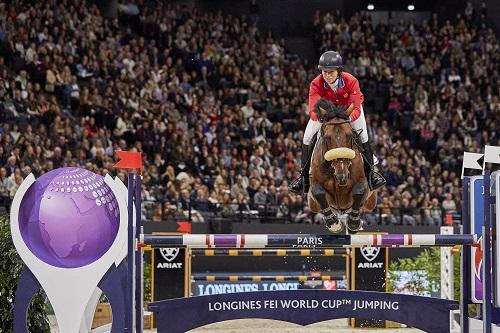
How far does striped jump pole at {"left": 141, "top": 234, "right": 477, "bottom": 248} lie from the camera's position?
6445 millimetres

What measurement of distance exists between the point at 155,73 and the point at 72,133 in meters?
3.41

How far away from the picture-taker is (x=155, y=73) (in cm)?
1753

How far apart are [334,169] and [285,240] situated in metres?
0.79

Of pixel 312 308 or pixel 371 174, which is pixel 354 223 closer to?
pixel 371 174

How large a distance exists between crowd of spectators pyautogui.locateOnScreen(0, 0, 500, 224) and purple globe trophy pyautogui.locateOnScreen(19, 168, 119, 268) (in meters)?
5.89

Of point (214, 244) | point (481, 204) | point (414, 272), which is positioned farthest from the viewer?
point (414, 272)

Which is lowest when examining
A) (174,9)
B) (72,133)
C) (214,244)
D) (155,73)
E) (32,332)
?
(32,332)

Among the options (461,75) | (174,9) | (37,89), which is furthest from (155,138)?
(461,75)

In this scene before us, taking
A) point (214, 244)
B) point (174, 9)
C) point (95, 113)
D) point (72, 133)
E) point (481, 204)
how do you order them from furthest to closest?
point (174, 9), point (95, 113), point (72, 133), point (481, 204), point (214, 244)

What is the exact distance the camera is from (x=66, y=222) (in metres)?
6.75

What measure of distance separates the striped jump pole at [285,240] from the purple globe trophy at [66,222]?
462 millimetres

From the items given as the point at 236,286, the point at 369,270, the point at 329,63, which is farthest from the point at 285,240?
the point at 236,286

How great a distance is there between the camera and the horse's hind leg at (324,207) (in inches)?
280

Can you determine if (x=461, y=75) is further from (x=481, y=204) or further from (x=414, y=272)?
(x=481, y=204)
